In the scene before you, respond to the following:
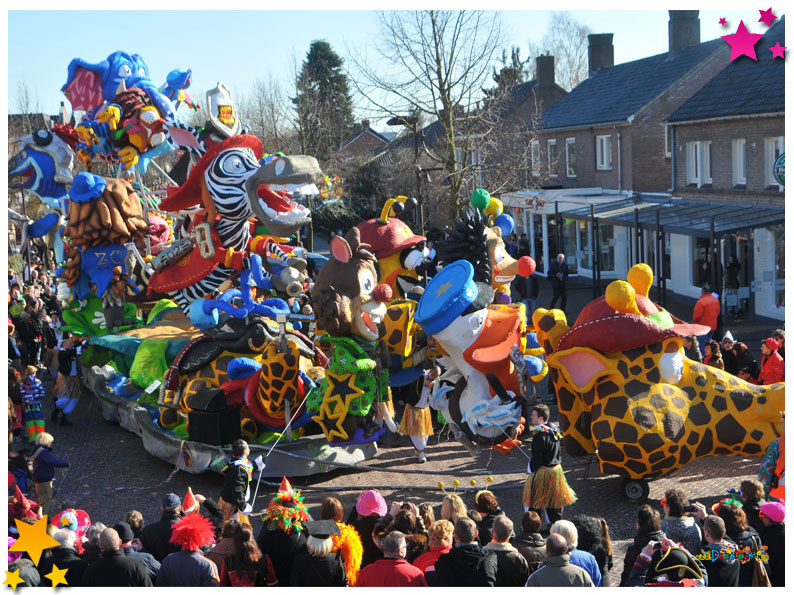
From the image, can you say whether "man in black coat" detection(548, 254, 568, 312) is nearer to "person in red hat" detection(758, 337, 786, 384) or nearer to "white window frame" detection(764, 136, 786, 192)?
"white window frame" detection(764, 136, 786, 192)

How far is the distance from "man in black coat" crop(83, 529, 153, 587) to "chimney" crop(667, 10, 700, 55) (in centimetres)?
2754

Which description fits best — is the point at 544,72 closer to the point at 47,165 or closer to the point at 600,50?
the point at 600,50

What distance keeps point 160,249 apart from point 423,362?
667 cm

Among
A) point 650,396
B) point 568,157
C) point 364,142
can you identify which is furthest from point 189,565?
point 364,142

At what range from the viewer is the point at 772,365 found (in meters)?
10.6

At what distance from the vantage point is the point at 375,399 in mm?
10234

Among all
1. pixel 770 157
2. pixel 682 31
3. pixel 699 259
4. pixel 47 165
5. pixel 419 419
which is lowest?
pixel 419 419

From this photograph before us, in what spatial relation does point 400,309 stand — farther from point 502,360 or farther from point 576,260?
point 576,260

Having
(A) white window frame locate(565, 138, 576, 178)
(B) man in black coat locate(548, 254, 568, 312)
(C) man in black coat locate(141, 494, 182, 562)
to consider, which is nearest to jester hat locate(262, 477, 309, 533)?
(C) man in black coat locate(141, 494, 182, 562)

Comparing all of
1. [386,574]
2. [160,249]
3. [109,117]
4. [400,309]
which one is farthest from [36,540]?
[109,117]

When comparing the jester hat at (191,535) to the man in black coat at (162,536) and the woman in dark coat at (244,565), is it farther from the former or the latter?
the man in black coat at (162,536)

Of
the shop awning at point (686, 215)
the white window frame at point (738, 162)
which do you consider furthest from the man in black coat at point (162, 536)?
the white window frame at point (738, 162)

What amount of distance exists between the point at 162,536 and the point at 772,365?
7017 mm

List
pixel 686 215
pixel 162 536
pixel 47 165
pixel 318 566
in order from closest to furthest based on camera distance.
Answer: pixel 318 566, pixel 162 536, pixel 47 165, pixel 686 215
